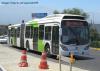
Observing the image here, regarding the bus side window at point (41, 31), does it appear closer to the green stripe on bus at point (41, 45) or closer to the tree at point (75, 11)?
the green stripe on bus at point (41, 45)

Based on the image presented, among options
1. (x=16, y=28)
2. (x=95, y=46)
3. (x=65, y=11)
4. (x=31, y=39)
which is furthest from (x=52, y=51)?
(x=65, y=11)

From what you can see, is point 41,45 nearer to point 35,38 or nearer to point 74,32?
point 35,38

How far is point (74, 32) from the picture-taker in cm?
2477

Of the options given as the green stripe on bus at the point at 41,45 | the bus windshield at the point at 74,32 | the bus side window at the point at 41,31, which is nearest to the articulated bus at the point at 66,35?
the bus windshield at the point at 74,32

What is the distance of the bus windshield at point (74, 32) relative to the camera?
960 inches

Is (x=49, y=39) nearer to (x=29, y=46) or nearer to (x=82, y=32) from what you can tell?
(x=82, y=32)

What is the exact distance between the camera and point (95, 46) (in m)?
44.4

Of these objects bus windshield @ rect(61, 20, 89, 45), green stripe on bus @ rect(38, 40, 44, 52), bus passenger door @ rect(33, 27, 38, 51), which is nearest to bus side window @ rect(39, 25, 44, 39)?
green stripe on bus @ rect(38, 40, 44, 52)

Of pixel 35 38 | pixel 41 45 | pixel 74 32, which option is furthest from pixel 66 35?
pixel 35 38

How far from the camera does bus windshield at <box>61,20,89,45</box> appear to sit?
960 inches

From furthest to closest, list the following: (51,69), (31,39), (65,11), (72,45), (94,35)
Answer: (65,11)
(94,35)
(31,39)
(72,45)
(51,69)

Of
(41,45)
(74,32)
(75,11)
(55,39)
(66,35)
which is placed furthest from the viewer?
(75,11)

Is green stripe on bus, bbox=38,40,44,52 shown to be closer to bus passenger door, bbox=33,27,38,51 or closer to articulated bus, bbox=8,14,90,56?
articulated bus, bbox=8,14,90,56

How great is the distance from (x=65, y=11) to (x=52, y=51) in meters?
46.0
